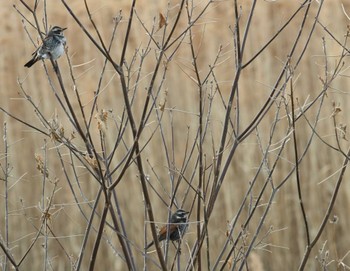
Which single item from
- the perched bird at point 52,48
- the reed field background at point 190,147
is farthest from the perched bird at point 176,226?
the reed field background at point 190,147

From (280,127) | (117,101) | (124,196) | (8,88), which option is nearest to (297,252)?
(280,127)

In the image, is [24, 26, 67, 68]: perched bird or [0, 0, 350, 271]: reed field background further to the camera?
[0, 0, 350, 271]: reed field background

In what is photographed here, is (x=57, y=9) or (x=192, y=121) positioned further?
(x=57, y=9)

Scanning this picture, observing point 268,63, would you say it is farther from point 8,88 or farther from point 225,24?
point 8,88

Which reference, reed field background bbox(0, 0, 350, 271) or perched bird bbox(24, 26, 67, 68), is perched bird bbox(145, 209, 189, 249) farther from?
reed field background bbox(0, 0, 350, 271)

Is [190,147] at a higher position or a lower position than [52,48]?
lower

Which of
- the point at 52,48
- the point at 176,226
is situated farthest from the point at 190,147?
the point at 52,48

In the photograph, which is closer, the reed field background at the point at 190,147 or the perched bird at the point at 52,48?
the perched bird at the point at 52,48

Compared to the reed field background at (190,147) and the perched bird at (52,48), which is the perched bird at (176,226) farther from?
the reed field background at (190,147)

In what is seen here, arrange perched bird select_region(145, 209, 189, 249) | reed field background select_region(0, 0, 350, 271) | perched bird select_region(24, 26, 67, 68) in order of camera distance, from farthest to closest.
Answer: reed field background select_region(0, 0, 350, 271) < perched bird select_region(24, 26, 67, 68) < perched bird select_region(145, 209, 189, 249)

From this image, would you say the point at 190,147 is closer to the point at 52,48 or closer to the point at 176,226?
the point at 176,226

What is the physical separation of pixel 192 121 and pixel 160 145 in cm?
25

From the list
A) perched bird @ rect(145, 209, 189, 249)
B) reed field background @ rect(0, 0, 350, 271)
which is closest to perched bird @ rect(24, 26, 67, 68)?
perched bird @ rect(145, 209, 189, 249)

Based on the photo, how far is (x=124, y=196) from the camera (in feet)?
17.2
